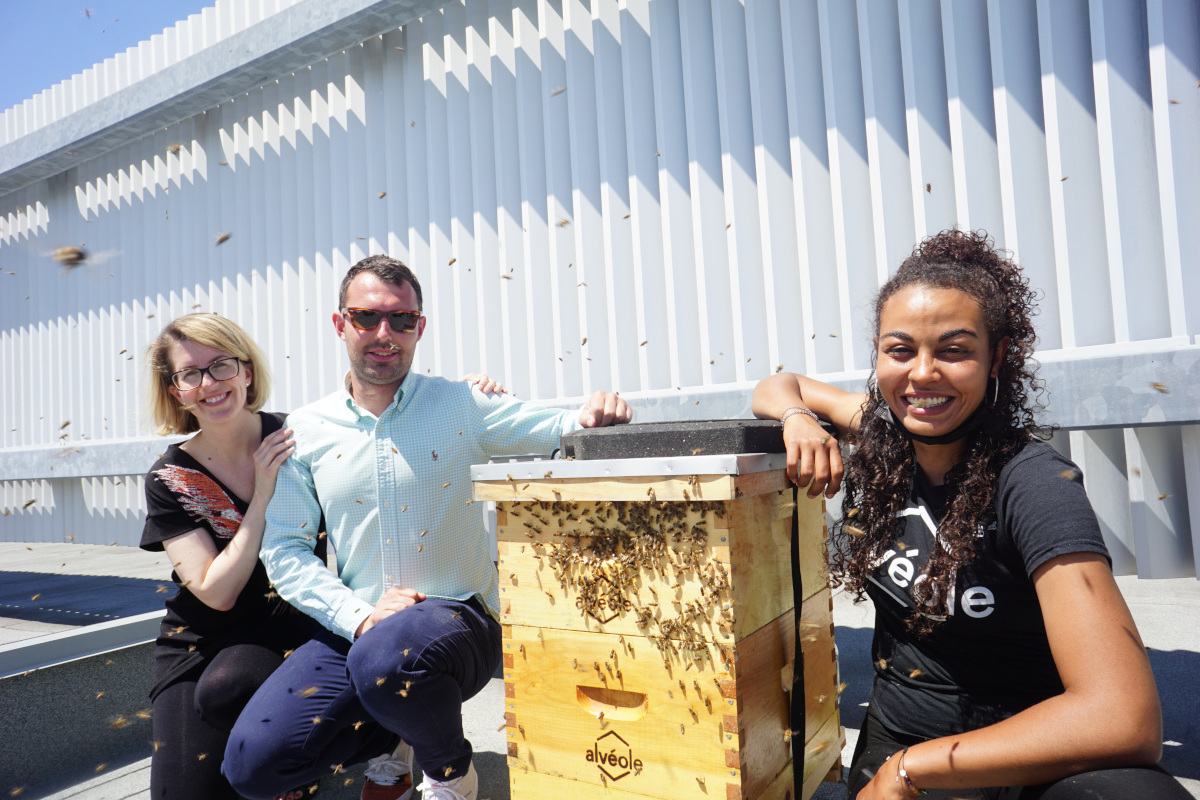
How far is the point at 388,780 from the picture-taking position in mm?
1987

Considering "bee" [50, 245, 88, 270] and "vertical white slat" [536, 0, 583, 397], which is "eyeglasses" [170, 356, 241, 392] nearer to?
"vertical white slat" [536, 0, 583, 397]

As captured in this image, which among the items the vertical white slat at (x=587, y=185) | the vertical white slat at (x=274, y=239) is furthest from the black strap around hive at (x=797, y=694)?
the vertical white slat at (x=274, y=239)

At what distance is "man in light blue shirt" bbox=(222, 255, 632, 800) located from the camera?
1.77 m

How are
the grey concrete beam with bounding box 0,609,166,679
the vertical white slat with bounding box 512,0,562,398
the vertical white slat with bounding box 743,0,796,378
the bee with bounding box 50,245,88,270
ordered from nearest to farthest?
1. the grey concrete beam with bounding box 0,609,166,679
2. the vertical white slat with bounding box 743,0,796,378
3. the vertical white slat with bounding box 512,0,562,398
4. the bee with bounding box 50,245,88,270

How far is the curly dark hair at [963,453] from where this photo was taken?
1.31 m

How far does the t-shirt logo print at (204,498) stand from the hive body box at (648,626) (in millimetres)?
933

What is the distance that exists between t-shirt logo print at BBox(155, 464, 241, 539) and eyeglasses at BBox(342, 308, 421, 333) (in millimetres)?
628

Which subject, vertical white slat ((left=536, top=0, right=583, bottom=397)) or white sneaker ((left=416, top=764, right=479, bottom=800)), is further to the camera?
vertical white slat ((left=536, top=0, right=583, bottom=397))

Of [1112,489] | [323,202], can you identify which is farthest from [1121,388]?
[323,202]

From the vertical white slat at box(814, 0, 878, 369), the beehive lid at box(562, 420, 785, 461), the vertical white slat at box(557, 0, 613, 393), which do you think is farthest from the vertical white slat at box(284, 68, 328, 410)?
the beehive lid at box(562, 420, 785, 461)

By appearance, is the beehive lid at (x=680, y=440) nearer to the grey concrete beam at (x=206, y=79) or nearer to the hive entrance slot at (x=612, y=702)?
the hive entrance slot at (x=612, y=702)

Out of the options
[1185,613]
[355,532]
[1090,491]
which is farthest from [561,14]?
[1185,613]

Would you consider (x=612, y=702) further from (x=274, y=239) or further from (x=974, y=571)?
(x=274, y=239)

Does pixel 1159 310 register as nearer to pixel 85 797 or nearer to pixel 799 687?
pixel 799 687
